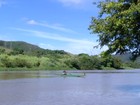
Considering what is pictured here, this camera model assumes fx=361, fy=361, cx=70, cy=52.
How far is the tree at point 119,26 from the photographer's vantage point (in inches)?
513

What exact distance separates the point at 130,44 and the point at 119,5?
5.11 feet

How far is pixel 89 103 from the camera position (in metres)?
31.2

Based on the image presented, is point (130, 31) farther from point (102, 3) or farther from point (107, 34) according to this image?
point (102, 3)

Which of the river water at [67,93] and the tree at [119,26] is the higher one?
the tree at [119,26]

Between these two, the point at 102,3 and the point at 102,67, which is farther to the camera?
the point at 102,67

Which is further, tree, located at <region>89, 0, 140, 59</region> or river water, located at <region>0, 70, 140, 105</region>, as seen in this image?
river water, located at <region>0, 70, 140, 105</region>

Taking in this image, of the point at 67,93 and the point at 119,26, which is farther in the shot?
the point at 67,93

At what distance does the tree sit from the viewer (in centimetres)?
1304

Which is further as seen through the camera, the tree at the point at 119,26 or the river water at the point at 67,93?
the river water at the point at 67,93

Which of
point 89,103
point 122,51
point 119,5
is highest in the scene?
point 119,5

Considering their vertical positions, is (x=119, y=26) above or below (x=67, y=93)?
above

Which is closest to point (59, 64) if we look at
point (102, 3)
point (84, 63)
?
point (84, 63)

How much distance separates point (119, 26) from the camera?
43.7 feet

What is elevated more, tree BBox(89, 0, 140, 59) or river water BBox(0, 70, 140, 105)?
tree BBox(89, 0, 140, 59)
